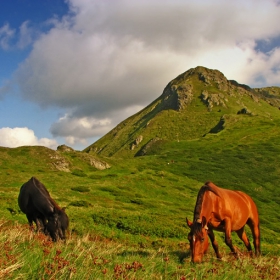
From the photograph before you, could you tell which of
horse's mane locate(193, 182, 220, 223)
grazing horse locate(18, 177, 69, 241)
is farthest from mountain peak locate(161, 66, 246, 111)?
horse's mane locate(193, 182, 220, 223)

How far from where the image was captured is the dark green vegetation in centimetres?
720

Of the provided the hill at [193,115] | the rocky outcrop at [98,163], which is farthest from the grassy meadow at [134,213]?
the hill at [193,115]

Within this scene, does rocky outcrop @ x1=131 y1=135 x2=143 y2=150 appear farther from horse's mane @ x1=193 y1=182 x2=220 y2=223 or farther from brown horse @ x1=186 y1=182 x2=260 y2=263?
horse's mane @ x1=193 y1=182 x2=220 y2=223

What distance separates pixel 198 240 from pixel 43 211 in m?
8.09

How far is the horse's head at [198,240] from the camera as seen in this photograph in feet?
31.9

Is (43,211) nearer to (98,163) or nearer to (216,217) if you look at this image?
(216,217)

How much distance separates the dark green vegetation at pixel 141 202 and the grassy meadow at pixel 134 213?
47 mm

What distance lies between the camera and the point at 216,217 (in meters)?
12.3

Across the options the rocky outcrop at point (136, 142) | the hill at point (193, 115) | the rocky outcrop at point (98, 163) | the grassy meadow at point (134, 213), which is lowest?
the grassy meadow at point (134, 213)

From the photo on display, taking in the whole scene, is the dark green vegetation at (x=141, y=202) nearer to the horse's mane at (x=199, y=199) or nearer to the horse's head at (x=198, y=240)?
the horse's head at (x=198, y=240)

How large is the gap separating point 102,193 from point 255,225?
24.5m

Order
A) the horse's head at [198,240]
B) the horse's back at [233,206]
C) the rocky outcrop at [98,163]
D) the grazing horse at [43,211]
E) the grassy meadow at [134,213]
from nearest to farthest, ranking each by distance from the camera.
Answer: the grassy meadow at [134,213] → the horse's head at [198,240] → the horse's back at [233,206] → the grazing horse at [43,211] → the rocky outcrop at [98,163]

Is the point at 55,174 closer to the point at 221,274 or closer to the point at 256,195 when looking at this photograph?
the point at 256,195

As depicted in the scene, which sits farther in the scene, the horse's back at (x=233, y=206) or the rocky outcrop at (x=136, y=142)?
the rocky outcrop at (x=136, y=142)
